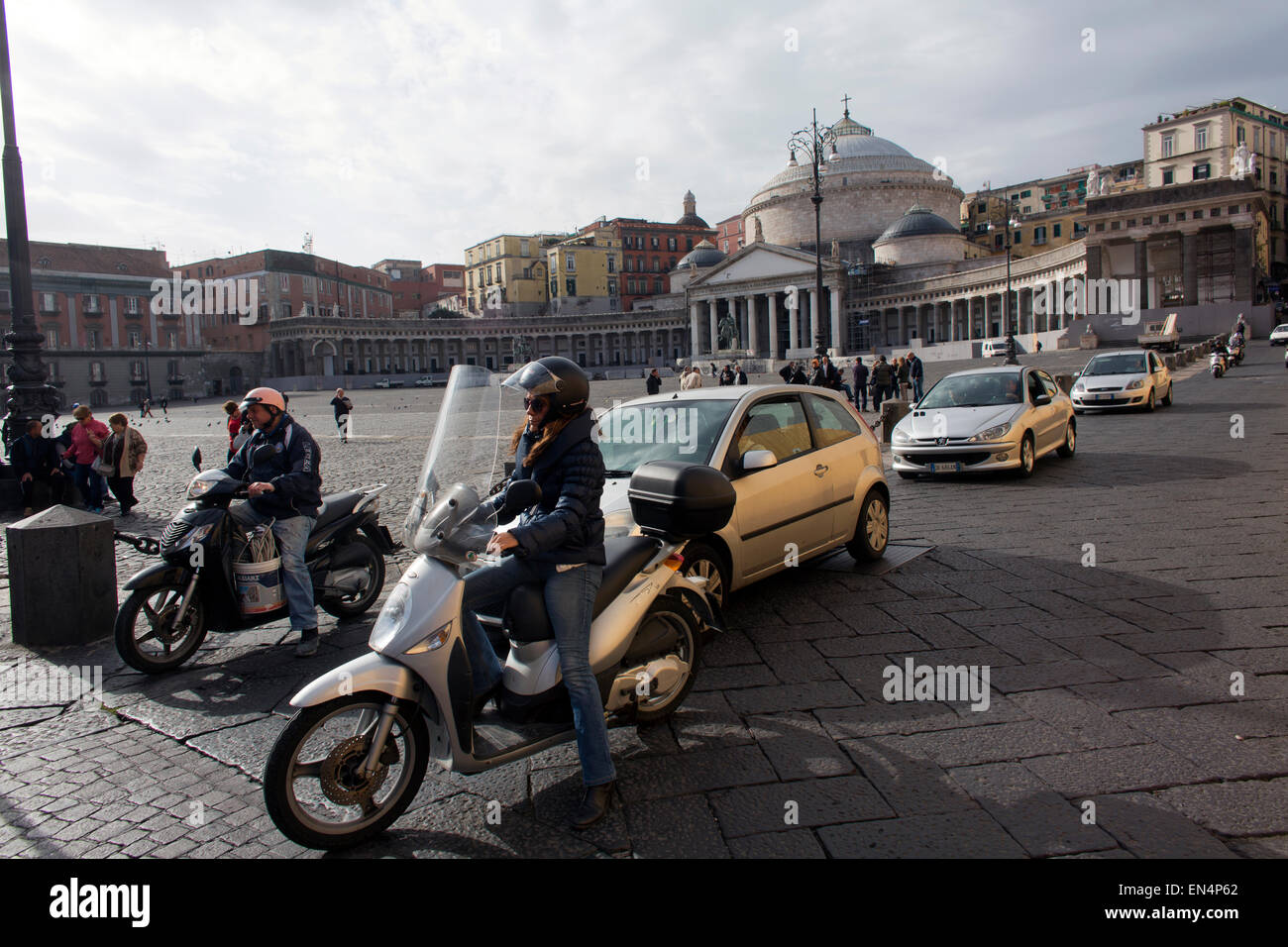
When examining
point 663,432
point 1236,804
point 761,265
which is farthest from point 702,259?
point 1236,804

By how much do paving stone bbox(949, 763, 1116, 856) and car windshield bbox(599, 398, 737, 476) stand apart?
255 cm

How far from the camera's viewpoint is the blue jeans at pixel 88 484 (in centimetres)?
1142

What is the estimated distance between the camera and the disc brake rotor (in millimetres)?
2805

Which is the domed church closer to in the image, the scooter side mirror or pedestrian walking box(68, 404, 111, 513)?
pedestrian walking box(68, 404, 111, 513)

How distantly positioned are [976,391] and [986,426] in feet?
4.02

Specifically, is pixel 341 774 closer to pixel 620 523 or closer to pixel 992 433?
pixel 620 523

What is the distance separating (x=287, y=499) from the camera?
4875 mm

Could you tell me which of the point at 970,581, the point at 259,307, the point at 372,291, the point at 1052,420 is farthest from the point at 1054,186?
the point at 970,581

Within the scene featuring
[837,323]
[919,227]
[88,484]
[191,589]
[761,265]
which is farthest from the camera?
[761,265]

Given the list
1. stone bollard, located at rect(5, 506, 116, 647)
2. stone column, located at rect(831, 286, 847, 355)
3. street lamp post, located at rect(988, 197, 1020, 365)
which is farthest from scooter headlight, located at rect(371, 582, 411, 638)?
stone column, located at rect(831, 286, 847, 355)

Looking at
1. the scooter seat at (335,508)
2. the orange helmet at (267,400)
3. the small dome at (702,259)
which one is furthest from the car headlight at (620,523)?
the small dome at (702,259)

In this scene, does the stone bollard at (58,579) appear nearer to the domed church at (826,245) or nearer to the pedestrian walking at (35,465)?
the pedestrian walking at (35,465)

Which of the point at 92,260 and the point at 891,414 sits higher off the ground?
the point at 92,260
